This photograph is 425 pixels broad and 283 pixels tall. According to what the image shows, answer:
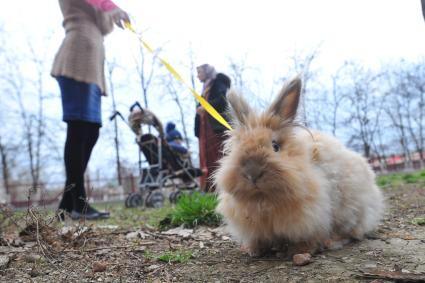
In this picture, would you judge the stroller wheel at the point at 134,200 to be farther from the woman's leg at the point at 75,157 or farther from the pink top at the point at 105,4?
the pink top at the point at 105,4

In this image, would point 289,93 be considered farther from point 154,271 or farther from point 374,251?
point 154,271

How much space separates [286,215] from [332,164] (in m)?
0.59

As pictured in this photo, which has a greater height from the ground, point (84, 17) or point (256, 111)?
point (84, 17)

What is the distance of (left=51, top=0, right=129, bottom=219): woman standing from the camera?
437cm

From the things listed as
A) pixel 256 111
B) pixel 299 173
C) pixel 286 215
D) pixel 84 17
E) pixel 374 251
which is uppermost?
pixel 84 17

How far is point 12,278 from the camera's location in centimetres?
233

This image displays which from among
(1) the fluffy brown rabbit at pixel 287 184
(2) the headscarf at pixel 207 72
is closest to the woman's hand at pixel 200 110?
(2) the headscarf at pixel 207 72

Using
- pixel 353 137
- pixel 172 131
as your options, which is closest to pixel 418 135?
pixel 353 137

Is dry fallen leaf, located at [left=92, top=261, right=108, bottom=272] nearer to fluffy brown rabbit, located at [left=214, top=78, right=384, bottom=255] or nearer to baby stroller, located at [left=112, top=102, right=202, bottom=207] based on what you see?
fluffy brown rabbit, located at [left=214, top=78, right=384, bottom=255]

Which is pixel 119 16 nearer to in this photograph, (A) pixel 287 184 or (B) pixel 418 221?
(A) pixel 287 184

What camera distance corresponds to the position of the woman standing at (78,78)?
14.3ft

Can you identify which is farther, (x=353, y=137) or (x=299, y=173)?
(x=353, y=137)

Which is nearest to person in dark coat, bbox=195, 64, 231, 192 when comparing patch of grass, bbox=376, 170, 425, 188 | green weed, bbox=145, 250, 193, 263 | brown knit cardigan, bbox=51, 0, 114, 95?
brown knit cardigan, bbox=51, 0, 114, 95

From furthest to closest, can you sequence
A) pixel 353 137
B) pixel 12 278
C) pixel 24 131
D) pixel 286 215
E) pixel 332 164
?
1. pixel 353 137
2. pixel 24 131
3. pixel 332 164
4. pixel 286 215
5. pixel 12 278
